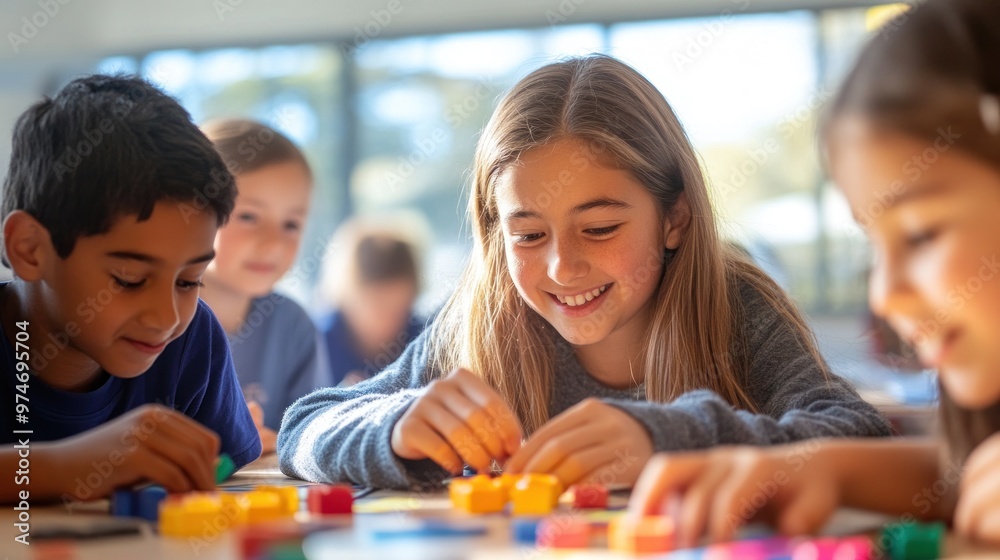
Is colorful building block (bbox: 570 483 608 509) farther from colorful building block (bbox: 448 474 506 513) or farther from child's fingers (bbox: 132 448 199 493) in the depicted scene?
child's fingers (bbox: 132 448 199 493)

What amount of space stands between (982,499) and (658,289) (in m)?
0.86

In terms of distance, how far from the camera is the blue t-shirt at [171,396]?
1408mm

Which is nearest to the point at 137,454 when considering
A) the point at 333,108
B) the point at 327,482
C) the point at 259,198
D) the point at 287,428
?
the point at 327,482

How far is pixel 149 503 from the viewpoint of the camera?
1017 mm

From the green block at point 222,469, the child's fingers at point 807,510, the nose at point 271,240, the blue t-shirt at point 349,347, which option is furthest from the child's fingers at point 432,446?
the blue t-shirt at point 349,347

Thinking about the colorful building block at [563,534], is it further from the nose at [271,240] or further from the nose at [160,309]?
the nose at [271,240]

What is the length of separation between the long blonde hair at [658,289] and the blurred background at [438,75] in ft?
13.5

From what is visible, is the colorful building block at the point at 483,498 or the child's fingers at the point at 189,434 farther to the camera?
the child's fingers at the point at 189,434

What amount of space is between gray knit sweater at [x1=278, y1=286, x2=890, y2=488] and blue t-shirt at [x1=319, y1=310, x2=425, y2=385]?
2.16 m

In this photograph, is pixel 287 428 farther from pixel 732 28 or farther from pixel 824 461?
pixel 732 28

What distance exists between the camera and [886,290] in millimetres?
849

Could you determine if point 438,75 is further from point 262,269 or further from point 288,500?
point 288,500

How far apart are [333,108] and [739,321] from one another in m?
5.09

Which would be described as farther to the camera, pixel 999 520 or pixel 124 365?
pixel 124 365
